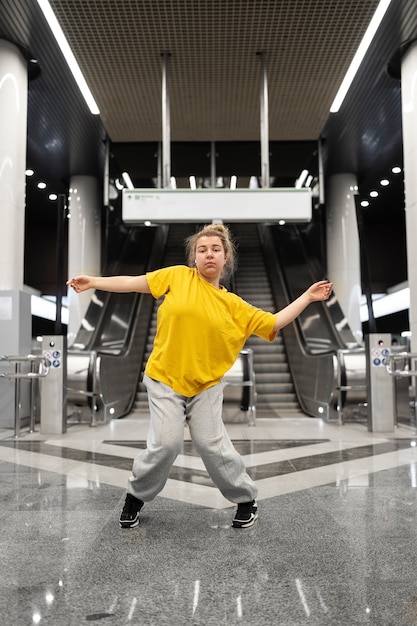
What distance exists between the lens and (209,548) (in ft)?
7.91

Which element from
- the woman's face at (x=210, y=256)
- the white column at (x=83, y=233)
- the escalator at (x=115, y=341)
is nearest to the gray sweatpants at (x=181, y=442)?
the woman's face at (x=210, y=256)

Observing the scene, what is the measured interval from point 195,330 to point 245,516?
0.92 metres

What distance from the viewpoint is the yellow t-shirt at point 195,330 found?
264cm

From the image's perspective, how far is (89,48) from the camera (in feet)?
26.0

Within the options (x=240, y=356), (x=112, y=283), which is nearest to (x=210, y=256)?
(x=112, y=283)

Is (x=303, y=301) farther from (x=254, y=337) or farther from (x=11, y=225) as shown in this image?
(x=254, y=337)

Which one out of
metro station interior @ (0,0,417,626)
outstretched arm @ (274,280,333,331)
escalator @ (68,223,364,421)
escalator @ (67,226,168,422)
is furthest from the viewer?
escalator @ (68,223,364,421)

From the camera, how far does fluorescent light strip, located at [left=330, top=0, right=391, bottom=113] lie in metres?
7.09

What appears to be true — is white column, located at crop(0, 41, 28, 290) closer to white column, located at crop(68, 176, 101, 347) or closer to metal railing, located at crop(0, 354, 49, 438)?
metal railing, located at crop(0, 354, 49, 438)

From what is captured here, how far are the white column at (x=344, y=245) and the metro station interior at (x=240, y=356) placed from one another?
0.07 metres

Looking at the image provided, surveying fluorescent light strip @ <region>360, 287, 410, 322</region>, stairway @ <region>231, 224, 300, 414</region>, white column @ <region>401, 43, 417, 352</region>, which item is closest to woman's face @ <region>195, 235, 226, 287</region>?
white column @ <region>401, 43, 417, 352</region>

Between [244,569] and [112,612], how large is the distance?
57 cm

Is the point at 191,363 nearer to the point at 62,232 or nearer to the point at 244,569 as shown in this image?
the point at 244,569

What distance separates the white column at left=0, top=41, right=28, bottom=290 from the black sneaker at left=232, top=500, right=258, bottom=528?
5585 millimetres
